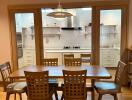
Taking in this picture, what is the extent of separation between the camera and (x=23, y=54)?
19.0 ft

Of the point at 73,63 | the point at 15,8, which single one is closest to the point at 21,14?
the point at 15,8

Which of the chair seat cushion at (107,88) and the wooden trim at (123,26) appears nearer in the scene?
the chair seat cushion at (107,88)

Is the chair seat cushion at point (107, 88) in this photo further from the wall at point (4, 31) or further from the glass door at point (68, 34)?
the glass door at point (68, 34)

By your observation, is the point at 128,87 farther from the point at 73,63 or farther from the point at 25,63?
the point at 25,63

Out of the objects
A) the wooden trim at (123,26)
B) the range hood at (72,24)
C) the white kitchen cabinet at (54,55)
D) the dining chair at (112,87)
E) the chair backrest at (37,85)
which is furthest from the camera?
the range hood at (72,24)

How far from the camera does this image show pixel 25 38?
18.6ft

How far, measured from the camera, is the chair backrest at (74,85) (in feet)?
10.0

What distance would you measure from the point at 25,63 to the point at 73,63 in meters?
2.00

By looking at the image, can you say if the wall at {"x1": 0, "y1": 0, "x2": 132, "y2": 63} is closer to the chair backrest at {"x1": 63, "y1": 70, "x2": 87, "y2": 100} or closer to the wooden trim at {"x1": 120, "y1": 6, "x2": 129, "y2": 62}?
the wooden trim at {"x1": 120, "y1": 6, "x2": 129, "y2": 62}

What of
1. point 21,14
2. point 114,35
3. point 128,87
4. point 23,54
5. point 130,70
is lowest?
point 128,87

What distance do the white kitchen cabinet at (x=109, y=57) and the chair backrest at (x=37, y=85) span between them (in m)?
2.62

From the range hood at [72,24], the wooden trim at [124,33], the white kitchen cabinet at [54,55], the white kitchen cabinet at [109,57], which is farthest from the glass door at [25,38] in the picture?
the wooden trim at [124,33]

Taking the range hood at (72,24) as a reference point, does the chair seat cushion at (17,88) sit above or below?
below

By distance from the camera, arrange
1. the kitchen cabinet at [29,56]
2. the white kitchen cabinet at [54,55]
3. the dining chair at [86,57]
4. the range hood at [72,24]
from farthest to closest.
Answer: the range hood at [72,24], the white kitchen cabinet at [54,55], the kitchen cabinet at [29,56], the dining chair at [86,57]
